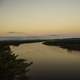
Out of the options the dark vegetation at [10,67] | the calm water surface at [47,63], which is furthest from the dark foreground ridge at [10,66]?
the calm water surface at [47,63]

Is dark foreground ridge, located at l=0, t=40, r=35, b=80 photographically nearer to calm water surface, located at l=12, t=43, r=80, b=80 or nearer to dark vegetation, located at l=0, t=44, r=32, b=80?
dark vegetation, located at l=0, t=44, r=32, b=80

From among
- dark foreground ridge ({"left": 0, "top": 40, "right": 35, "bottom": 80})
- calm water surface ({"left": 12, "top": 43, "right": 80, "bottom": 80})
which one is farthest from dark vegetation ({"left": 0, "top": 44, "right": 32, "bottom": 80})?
calm water surface ({"left": 12, "top": 43, "right": 80, "bottom": 80})

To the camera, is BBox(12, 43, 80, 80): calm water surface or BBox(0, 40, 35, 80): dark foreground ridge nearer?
BBox(0, 40, 35, 80): dark foreground ridge

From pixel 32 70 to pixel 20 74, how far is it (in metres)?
0.47

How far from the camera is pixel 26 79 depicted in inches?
95.0

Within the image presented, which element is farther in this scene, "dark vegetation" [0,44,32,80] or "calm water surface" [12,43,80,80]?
"calm water surface" [12,43,80,80]

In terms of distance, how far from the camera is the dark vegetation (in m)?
2.29

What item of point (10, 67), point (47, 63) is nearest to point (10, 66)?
point (10, 67)

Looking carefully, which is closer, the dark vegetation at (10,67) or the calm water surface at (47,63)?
the dark vegetation at (10,67)

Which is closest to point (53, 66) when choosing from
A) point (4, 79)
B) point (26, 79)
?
point (26, 79)

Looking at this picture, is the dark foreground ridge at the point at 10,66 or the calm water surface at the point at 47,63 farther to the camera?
the calm water surface at the point at 47,63

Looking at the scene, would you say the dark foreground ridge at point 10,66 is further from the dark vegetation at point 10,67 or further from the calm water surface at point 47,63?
the calm water surface at point 47,63

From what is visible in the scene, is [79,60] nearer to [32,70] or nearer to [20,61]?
[32,70]

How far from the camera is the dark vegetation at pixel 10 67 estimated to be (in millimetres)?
2287
